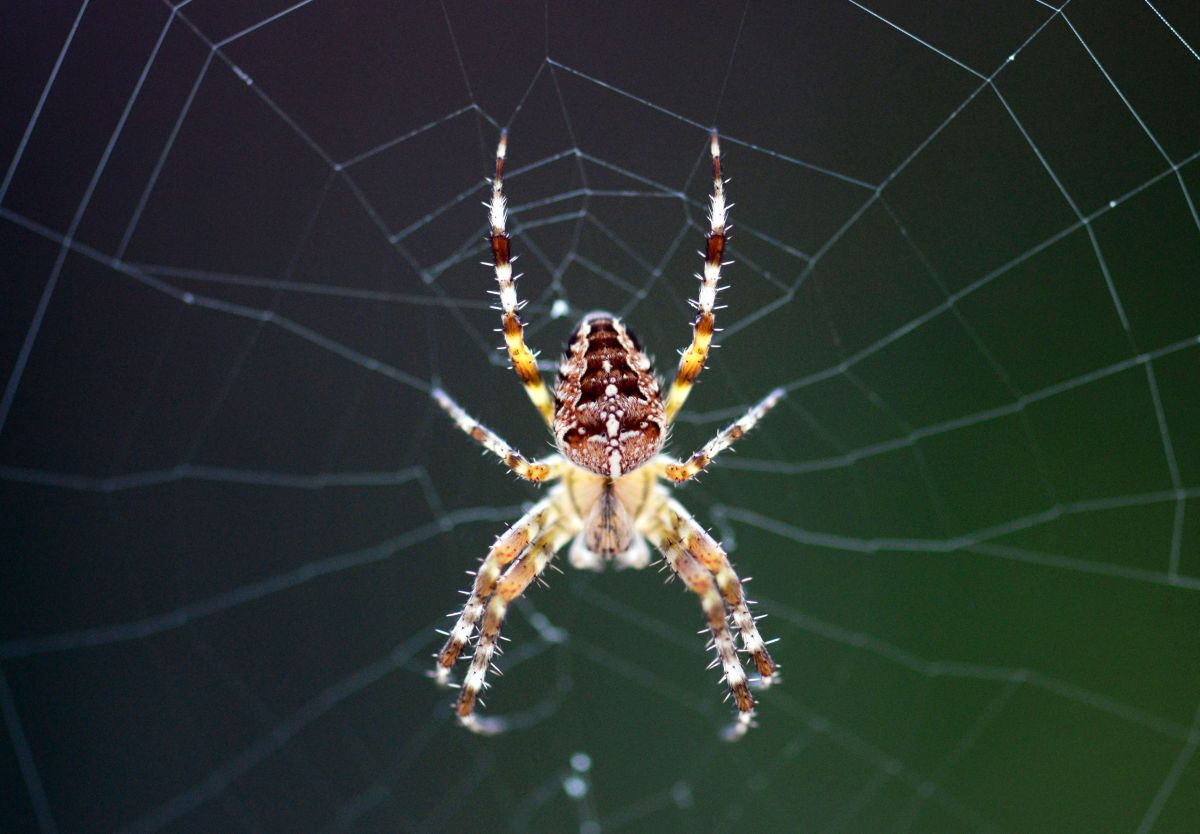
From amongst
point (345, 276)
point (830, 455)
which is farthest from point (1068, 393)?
point (345, 276)

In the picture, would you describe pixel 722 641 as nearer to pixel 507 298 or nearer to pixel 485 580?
pixel 485 580

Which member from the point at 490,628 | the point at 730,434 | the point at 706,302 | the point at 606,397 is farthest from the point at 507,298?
the point at 490,628

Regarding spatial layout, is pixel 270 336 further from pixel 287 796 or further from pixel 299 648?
pixel 287 796

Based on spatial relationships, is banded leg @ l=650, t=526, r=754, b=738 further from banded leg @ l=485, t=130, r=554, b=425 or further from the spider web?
the spider web

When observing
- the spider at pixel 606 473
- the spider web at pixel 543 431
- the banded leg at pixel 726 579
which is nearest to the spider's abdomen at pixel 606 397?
the spider at pixel 606 473

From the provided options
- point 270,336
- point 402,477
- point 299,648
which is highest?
point 270,336

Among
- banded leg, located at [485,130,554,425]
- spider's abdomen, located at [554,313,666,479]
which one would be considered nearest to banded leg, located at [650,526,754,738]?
spider's abdomen, located at [554,313,666,479]

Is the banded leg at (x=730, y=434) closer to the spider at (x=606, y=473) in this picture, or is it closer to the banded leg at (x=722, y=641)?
the spider at (x=606, y=473)
